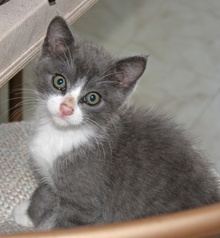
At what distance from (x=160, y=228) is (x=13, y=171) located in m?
0.78

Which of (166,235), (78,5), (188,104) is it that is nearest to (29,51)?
(78,5)

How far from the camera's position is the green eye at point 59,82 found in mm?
1280

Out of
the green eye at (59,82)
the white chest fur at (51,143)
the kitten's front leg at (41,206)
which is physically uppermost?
the green eye at (59,82)

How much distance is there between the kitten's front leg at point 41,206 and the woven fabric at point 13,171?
0.02 meters

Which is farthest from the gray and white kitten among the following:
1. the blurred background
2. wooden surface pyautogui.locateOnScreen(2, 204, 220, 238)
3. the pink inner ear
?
the blurred background

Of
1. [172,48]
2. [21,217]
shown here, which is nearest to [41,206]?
[21,217]

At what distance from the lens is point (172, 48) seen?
311cm

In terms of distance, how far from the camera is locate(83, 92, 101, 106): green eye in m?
1.28

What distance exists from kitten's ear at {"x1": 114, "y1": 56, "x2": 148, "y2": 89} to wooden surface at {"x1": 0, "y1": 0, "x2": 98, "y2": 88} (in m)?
0.20

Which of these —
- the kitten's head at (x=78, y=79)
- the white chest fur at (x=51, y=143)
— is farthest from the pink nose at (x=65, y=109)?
the white chest fur at (x=51, y=143)

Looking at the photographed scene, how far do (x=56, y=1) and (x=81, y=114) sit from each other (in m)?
0.34

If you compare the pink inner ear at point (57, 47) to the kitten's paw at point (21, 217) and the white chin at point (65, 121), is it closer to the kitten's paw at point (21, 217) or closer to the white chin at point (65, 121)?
the white chin at point (65, 121)

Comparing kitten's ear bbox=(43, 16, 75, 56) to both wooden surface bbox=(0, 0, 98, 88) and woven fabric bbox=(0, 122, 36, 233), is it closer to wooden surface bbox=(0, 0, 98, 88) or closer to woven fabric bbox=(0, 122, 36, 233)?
wooden surface bbox=(0, 0, 98, 88)

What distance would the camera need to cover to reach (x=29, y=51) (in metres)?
1.36
